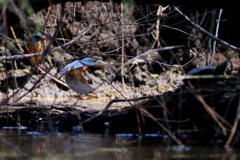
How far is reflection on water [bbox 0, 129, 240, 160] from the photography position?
225 centimetres

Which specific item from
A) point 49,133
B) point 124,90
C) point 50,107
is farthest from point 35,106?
point 124,90

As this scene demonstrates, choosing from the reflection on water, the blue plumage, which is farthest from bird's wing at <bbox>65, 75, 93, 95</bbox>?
the reflection on water

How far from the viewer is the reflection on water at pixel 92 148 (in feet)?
7.39

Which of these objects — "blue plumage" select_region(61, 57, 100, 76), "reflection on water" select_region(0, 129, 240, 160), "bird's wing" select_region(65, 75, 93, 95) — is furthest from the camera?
"bird's wing" select_region(65, 75, 93, 95)

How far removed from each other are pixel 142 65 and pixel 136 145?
13.1 feet

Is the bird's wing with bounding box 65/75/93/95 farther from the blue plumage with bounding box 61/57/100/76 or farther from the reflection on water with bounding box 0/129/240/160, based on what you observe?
the reflection on water with bounding box 0/129/240/160

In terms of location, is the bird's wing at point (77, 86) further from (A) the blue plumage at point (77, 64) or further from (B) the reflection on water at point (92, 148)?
(B) the reflection on water at point (92, 148)

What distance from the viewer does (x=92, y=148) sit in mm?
2518

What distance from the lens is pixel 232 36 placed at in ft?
21.5

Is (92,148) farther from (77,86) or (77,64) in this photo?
(77,86)

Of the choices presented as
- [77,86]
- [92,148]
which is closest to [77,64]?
[77,86]

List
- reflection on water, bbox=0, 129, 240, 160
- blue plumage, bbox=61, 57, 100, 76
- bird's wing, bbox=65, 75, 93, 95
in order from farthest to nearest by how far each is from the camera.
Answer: bird's wing, bbox=65, 75, 93, 95, blue plumage, bbox=61, 57, 100, 76, reflection on water, bbox=0, 129, 240, 160

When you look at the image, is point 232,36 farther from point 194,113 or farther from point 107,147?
point 107,147

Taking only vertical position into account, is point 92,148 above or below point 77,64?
below
